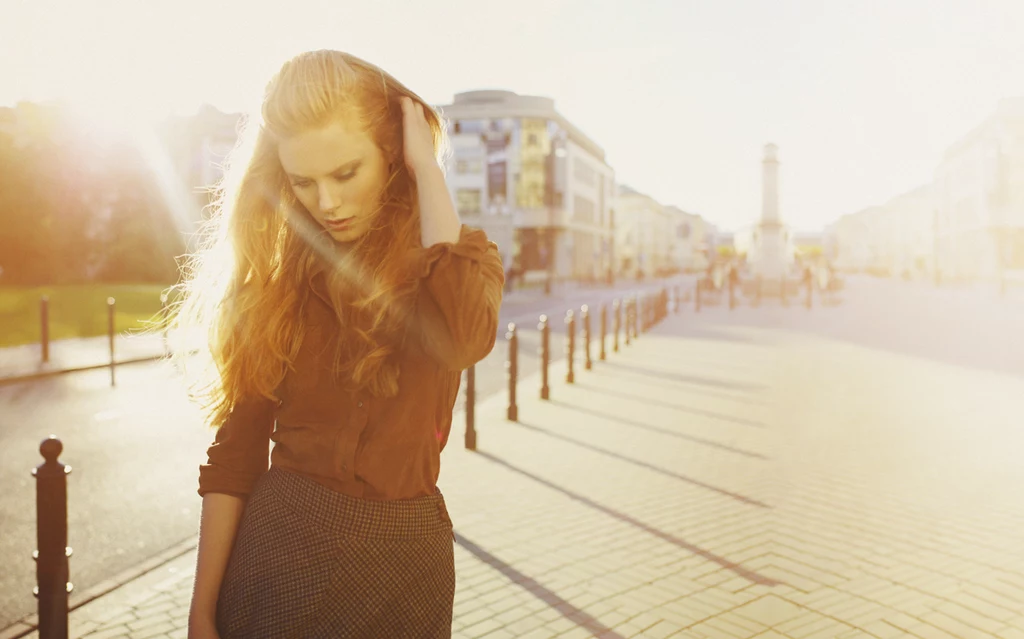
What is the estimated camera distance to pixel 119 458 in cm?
781

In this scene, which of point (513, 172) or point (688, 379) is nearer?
point (688, 379)

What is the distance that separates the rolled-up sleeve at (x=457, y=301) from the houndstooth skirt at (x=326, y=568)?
314 mm

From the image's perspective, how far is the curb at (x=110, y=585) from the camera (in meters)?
4.17

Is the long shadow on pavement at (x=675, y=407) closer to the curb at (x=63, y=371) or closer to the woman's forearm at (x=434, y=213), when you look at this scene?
the curb at (x=63, y=371)

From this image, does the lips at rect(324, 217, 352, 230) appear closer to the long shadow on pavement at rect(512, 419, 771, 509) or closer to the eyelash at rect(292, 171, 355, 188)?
the eyelash at rect(292, 171, 355, 188)

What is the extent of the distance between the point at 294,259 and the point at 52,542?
2.34 m

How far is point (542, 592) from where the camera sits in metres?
4.62

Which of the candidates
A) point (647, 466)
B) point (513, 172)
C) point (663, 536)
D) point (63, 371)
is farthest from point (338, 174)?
point (513, 172)

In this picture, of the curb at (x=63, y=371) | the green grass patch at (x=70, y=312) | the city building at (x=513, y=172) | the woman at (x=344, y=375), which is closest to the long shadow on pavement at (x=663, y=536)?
the woman at (x=344, y=375)

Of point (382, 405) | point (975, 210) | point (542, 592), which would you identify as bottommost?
point (542, 592)

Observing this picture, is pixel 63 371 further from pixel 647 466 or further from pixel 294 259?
pixel 294 259

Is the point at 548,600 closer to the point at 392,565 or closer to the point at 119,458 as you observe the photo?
the point at 392,565

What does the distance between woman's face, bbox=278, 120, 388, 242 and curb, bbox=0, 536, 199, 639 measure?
2.83m

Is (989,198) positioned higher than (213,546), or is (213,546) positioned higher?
(989,198)
